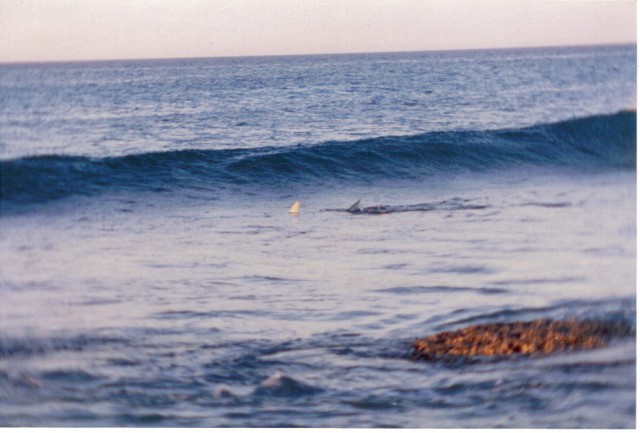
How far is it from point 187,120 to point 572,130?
4.40 meters

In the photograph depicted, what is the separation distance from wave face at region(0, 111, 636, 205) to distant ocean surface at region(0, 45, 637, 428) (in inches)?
1.0

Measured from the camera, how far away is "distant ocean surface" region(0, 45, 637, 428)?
4.61 meters

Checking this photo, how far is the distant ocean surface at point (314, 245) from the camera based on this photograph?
15.1 feet

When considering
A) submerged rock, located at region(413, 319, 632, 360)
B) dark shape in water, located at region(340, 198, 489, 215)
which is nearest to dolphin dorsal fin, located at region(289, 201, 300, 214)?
dark shape in water, located at region(340, 198, 489, 215)

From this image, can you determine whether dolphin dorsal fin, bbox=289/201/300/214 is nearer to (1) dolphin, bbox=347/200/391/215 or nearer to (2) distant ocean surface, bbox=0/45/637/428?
(2) distant ocean surface, bbox=0/45/637/428

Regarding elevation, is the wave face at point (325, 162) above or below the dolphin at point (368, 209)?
above

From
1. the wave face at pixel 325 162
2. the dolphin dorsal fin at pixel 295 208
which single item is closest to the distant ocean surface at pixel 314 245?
the wave face at pixel 325 162

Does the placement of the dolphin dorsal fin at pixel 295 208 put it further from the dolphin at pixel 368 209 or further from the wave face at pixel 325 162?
the wave face at pixel 325 162

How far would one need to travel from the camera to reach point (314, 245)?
248 inches

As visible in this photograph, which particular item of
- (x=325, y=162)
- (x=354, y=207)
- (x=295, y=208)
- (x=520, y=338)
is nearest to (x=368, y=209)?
(x=354, y=207)

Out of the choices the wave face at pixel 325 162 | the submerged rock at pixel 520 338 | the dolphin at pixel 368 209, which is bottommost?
the submerged rock at pixel 520 338

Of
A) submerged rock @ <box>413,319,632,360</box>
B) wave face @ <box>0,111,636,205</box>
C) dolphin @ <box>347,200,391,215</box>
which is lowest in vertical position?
submerged rock @ <box>413,319,632,360</box>

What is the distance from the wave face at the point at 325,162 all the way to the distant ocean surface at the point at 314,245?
3cm

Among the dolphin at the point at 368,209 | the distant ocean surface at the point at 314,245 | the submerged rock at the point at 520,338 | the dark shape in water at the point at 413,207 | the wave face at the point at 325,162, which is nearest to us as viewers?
the distant ocean surface at the point at 314,245
